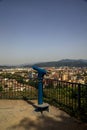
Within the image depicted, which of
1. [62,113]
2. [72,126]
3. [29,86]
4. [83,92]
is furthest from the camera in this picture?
[29,86]

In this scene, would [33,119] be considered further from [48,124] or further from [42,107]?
[42,107]

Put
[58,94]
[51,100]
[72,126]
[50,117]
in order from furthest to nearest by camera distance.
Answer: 1. [58,94]
2. [51,100]
3. [50,117]
4. [72,126]

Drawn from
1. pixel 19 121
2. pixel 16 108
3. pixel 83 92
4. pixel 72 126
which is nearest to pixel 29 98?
pixel 16 108

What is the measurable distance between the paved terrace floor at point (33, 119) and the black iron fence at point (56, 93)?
0.46 meters

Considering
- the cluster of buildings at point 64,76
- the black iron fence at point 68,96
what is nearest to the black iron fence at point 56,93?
the black iron fence at point 68,96

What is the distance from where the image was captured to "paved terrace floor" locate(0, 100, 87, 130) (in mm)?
5262

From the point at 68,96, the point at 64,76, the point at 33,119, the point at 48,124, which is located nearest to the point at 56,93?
the point at 68,96

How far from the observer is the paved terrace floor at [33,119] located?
5262 mm

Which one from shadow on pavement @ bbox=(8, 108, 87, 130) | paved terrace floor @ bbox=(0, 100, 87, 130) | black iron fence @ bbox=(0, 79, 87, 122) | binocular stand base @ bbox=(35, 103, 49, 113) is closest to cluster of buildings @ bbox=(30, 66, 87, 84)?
black iron fence @ bbox=(0, 79, 87, 122)

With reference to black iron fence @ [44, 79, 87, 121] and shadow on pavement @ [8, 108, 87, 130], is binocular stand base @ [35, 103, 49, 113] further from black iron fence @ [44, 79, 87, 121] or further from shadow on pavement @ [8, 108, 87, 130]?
black iron fence @ [44, 79, 87, 121]

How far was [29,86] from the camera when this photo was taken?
985 centimetres

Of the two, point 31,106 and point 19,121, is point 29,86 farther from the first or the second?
point 19,121

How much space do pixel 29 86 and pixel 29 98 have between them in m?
0.97

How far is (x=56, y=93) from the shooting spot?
9094mm
